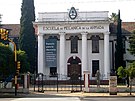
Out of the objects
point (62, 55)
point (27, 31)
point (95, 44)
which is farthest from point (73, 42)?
point (27, 31)

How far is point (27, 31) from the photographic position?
54.8 metres

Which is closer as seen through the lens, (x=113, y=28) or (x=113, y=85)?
(x=113, y=85)

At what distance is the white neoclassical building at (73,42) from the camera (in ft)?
179

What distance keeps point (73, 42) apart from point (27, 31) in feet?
24.7

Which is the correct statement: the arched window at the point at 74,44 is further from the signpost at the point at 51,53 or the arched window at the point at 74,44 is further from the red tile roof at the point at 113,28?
the red tile roof at the point at 113,28

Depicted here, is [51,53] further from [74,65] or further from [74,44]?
[74,44]

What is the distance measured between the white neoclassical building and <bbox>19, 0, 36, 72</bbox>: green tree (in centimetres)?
109

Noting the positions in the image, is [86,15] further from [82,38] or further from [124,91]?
[124,91]

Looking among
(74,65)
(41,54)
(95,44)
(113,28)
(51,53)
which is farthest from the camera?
(113,28)

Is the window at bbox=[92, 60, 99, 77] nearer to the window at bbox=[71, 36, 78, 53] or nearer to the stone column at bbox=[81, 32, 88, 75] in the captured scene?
the stone column at bbox=[81, 32, 88, 75]

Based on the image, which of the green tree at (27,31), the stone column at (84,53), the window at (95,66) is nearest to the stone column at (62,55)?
the stone column at (84,53)

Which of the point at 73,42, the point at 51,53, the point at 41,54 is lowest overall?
the point at 41,54

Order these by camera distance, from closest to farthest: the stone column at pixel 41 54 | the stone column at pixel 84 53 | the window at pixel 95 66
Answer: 1. the stone column at pixel 84 53
2. the stone column at pixel 41 54
3. the window at pixel 95 66

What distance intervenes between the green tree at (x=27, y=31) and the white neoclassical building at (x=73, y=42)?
3.58ft
